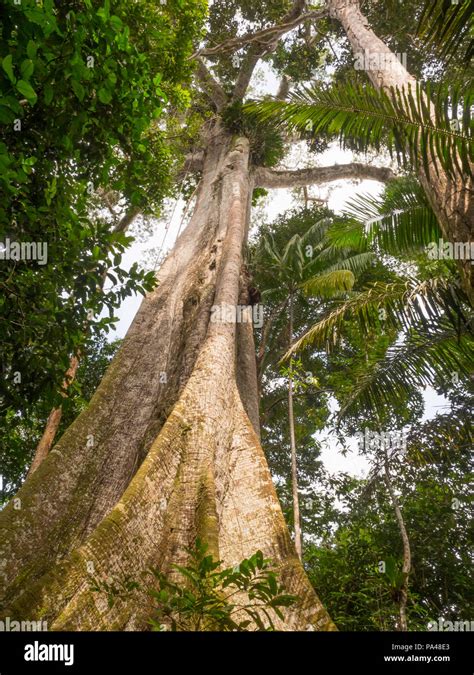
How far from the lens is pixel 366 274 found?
416 inches

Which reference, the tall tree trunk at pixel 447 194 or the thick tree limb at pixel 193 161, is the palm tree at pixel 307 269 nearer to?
the thick tree limb at pixel 193 161

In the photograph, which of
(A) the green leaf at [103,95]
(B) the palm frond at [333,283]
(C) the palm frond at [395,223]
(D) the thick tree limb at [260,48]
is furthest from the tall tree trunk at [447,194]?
(D) the thick tree limb at [260,48]

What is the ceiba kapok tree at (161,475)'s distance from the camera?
7.70 ft

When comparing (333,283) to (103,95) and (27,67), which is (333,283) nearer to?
(103,95)

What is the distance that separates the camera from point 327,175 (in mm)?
11195

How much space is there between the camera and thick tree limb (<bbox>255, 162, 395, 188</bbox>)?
10.8m

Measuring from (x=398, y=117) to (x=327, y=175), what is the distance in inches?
344

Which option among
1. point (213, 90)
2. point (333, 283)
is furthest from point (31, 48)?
point (213, 90)

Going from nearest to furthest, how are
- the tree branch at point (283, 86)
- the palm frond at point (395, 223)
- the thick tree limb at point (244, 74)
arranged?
the palm frond at point (395, 223) < the thick tree limb at point (244, 74) < the tree branch at point (283, 86)

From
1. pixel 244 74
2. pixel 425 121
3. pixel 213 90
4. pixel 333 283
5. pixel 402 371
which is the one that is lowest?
pixel 402 371

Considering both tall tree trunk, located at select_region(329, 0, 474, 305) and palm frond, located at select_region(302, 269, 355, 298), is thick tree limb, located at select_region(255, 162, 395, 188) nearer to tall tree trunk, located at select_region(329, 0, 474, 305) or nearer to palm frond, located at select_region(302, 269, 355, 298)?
palm frond, located at select_region(302, 269, 355, 298)

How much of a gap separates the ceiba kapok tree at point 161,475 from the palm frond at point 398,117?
1953 millimetres
